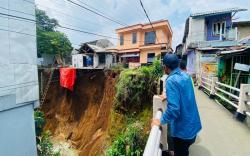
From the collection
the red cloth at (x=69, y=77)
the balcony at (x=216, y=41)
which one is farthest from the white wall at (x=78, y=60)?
the balcony at (x=216, y=41)

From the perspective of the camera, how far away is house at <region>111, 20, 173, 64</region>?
85.1ft

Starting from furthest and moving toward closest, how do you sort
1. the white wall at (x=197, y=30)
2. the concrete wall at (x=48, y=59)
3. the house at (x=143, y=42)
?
the concrete wall at (x=48, y=59)
the house at (x=143, y=42)
the white wall at (x=197, y=30)

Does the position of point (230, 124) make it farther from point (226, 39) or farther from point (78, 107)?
point (226, 39)

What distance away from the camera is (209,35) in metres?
19.7

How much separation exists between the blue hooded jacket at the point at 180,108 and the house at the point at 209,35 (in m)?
14.8

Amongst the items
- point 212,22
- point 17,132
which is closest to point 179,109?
point 17,132

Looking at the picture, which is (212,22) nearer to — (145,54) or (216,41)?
(216,41)

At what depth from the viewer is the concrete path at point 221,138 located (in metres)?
3.58

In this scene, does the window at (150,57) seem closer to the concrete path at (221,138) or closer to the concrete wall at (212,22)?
the concrete wall at (212,22)

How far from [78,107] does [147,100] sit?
732 cm

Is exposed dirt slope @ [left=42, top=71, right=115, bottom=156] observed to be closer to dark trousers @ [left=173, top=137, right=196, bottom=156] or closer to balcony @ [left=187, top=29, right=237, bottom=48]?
dark trousers @ [left=173, top=137, right=196, bottom=156]

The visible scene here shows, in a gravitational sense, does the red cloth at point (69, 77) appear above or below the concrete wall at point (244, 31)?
below

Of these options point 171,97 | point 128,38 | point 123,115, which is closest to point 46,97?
point 123,115

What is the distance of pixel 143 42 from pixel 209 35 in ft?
34.5
